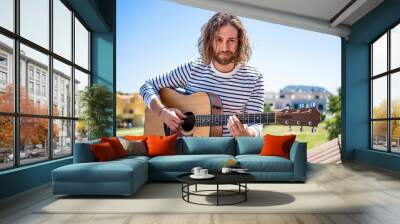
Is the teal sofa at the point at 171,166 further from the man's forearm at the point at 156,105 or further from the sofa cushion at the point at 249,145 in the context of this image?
the man's forearm at the point at 156,105

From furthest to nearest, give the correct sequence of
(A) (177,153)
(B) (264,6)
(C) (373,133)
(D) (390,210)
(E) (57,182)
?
(C) (373,133), (B) (264,6), (A) (177,153), (E) (57,182), (D) (390,210)

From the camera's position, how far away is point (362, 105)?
8.74m

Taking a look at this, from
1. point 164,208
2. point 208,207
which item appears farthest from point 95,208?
point 208,207

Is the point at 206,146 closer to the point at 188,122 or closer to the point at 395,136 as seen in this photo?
the point at 188,122

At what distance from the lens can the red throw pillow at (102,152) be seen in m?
5.15

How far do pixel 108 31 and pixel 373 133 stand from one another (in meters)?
6.07

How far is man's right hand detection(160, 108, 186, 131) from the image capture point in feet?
24.0

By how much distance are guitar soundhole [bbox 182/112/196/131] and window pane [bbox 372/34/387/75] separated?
4.03 m

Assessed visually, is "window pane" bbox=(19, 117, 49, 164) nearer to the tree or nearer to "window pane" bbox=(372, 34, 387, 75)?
the tree

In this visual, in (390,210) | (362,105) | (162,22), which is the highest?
(162,22)

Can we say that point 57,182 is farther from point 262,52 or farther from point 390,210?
point 262,52

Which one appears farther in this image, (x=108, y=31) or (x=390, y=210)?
(x=108, y=31)

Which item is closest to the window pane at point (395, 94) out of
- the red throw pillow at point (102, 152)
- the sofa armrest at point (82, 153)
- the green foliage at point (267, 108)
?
the green foliage at point (267, 108)

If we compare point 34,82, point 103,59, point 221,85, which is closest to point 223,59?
point 221,85
